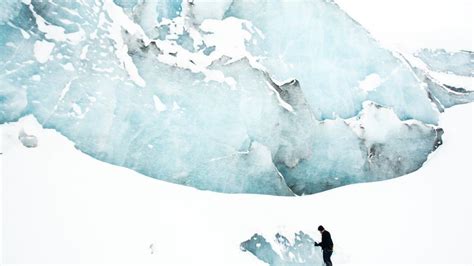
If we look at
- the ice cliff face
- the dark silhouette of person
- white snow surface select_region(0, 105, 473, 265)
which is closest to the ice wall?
white snow surface select_region(0, 105, 473, 265)

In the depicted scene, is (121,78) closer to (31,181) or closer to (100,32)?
(100,32)

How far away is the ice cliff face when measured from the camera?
10766mm

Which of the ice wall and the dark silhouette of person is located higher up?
the dark silhouette of person

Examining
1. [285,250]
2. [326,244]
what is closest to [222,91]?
[285,250]

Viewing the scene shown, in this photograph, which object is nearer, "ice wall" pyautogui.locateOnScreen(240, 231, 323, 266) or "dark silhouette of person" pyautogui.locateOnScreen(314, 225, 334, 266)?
"dark silhouette of person" pyautogui.locateOnScreen(314, 225, 334, 266)

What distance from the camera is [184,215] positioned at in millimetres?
9656

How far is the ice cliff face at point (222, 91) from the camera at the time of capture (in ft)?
35.3

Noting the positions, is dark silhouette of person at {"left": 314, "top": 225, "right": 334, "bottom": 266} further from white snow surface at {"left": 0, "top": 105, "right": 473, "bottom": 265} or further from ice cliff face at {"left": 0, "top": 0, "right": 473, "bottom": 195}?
ice cliff face at {"left": 0, "top": 0, "right": 473, "bottom": 195}

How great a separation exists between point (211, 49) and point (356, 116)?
16.4 ft

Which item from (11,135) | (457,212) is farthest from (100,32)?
(457,212)

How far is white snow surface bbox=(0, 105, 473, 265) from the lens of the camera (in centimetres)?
814

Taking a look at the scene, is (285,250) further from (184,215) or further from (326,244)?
(184,215)

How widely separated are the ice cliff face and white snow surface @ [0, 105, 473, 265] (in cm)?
55

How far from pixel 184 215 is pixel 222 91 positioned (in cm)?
385
